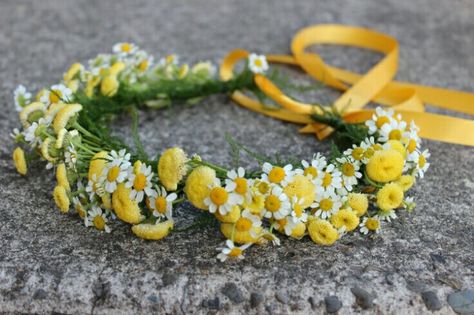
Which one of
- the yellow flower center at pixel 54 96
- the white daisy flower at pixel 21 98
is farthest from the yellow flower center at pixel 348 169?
the white daisy flower at pixel 21 98

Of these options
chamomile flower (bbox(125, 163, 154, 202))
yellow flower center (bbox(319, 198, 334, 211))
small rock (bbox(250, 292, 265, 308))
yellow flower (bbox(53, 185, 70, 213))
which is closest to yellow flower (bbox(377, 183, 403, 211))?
yellow flower center (bbox(319, 198, 334, 211))

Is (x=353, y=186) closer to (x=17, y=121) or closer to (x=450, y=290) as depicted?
(x=450, y=290)

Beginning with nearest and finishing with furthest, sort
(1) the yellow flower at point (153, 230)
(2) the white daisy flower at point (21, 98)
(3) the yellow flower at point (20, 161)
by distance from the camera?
(1) the yellow flower at point (153, 230) → (3) the yellow flower at point (20, 161) → (2) the white daisy flower at point (21, 98)

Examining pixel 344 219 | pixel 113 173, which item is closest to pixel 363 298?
pixel 344 219

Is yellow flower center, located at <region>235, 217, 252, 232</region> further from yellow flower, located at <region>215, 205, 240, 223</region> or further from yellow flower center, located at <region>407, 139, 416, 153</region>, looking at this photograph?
yellow flower center, located at <region>407, 139, 416, 153</region>

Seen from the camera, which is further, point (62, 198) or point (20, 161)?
point (20, 161)

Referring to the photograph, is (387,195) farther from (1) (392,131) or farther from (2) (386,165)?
(1) (392,131)

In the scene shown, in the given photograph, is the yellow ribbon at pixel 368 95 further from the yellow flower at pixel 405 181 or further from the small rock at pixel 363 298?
the small rock at pixel 363 298
